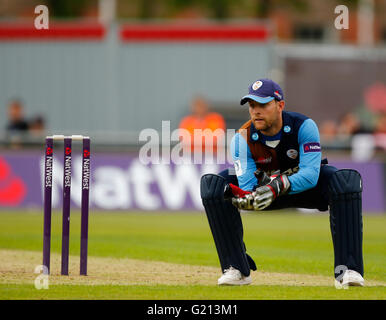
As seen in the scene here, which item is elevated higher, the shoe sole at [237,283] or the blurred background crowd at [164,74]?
the blurred background crowd at [164,74]

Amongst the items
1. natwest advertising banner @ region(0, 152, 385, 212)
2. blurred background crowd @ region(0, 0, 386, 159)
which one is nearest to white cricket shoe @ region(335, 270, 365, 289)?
natwest advertising banner @ region(0, 152, 385, 212)

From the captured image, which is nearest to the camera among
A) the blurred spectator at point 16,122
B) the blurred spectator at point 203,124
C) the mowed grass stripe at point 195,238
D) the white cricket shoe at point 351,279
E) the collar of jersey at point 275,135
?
the white cricket shoe at point 351,279

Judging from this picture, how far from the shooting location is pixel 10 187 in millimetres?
21422

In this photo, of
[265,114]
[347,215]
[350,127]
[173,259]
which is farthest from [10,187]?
[347,215]

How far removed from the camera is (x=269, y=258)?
11938 mm

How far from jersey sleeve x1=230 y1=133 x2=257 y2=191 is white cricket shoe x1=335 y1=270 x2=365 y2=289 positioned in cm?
126

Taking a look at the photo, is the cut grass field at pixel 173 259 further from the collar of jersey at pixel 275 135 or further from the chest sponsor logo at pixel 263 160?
the collar of jersey at pixel 275 135

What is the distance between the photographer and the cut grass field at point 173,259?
8.45 metres

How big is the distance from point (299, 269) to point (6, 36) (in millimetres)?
19145

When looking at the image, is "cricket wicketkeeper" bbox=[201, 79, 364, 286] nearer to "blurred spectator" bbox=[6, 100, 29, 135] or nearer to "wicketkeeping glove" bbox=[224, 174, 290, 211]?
"wicketkeeping glove" bbox=[224, 174, 290, 211]

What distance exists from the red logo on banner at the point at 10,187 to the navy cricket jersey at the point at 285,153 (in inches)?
518

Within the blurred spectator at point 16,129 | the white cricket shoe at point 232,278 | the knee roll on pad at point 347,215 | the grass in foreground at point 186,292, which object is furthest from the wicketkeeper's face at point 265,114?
the blurred spectator at point 16,129

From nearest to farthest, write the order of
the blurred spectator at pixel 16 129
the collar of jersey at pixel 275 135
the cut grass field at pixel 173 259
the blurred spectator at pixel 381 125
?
the cut grass field at pixel 173 259
the collar of jersey at pixel 275 135
the blurred spectator at pixel 16 129
the blurred spectator at pixel 381 125

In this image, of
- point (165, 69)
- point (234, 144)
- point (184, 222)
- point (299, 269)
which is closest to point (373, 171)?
point (184, 222)
